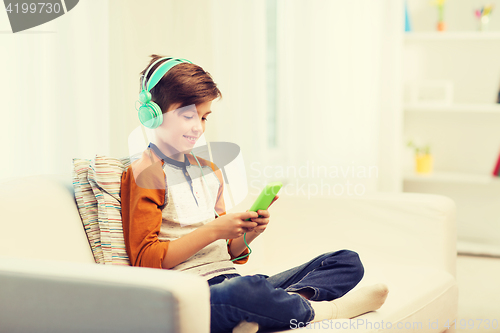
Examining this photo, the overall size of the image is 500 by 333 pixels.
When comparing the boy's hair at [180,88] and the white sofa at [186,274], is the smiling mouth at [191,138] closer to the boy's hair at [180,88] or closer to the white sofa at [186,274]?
the boy's hair at [180,88]

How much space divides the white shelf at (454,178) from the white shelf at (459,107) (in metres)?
0.36

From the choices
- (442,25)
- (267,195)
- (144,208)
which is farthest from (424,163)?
(144,208)

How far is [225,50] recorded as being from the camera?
241 centimetres

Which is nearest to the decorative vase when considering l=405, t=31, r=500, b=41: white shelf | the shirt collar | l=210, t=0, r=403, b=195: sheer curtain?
l=405, t=31, r=500, b=41: white shelf

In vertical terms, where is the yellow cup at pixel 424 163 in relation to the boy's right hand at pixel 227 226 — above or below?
below

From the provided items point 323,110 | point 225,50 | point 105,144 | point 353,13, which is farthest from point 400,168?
point 105,144

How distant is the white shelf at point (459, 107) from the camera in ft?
8.96

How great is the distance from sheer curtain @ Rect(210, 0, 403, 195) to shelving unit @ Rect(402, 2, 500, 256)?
0.18 m

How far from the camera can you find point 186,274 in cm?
79

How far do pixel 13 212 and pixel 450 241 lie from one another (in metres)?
1.17

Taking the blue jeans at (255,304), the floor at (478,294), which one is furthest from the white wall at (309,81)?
the blue jeans at (255,304)

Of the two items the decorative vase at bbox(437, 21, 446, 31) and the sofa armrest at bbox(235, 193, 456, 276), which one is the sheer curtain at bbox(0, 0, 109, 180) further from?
the decorative vase at bbox(437, 21, 446, 31)

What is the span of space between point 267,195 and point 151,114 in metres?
0.32

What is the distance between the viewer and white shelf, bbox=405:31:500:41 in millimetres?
2742
